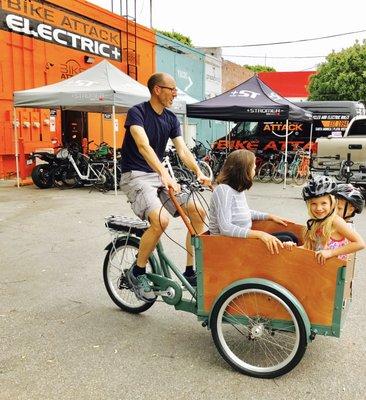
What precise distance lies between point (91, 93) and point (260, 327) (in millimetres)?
8625

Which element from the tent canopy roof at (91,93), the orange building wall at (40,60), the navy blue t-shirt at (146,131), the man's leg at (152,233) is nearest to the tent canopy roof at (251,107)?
the tent canopy roof at (91,93)

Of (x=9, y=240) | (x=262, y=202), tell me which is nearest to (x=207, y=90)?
(x=262, y=202)

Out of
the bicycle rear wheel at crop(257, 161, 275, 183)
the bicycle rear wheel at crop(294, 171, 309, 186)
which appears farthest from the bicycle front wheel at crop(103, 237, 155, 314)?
the bicycle rear wheel at crop(257, 161, 275, 183)

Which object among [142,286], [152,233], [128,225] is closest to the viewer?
[152,233]

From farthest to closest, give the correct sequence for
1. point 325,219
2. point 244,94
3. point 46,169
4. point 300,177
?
point 300,177, point 244,94, point 46,169, point 325,219

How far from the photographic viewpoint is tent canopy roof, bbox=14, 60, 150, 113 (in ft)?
34.8

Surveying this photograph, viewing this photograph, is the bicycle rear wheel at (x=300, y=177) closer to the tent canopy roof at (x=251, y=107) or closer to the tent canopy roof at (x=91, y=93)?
the tent canopy roof at (x=251, y=107)

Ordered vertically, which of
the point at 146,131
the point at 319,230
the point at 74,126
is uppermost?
the point at 146,131

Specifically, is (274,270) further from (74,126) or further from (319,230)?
(74,126)

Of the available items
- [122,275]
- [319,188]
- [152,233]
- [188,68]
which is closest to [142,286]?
[122,275]

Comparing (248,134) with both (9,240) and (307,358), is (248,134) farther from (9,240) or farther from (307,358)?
(307,358)

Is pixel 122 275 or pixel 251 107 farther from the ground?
pixel 251 107

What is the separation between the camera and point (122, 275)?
3.97 metres

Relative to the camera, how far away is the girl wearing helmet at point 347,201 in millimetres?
3357
